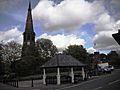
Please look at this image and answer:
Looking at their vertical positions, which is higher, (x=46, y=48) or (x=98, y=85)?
(x=46, y=48)

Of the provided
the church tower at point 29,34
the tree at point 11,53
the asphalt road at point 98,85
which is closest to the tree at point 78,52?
the church tower at point 29,34

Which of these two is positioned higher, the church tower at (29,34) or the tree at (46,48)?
the church tower at (29,34)

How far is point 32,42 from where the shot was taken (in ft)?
365

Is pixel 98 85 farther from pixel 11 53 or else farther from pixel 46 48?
pixel 46 48

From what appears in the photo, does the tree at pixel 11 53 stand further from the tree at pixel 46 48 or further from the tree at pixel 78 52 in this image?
the tree at pixel 78 52

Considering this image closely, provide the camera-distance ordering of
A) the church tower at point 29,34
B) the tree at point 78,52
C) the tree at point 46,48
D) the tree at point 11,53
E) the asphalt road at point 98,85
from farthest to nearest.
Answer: the church tower at point 29,34 < the tree at point 46,48 < the tree at point 78,52 < the tree at point 11,53 < the asphalt road at point 98,85

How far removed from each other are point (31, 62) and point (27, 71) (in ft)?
14.6

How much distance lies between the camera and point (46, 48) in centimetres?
10119

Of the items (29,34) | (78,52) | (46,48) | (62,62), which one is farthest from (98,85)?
(29,34)

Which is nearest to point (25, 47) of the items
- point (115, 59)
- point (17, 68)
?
point (17, 68)

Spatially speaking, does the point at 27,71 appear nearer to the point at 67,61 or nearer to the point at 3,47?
the point at 3,47

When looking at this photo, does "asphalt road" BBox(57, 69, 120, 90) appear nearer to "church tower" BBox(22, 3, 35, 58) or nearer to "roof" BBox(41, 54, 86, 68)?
"roof" BBox(41, 54, 86, 68)

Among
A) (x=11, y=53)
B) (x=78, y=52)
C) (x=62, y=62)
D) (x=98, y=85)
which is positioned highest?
(x=78, y=52)

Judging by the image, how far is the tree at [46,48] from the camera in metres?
100
